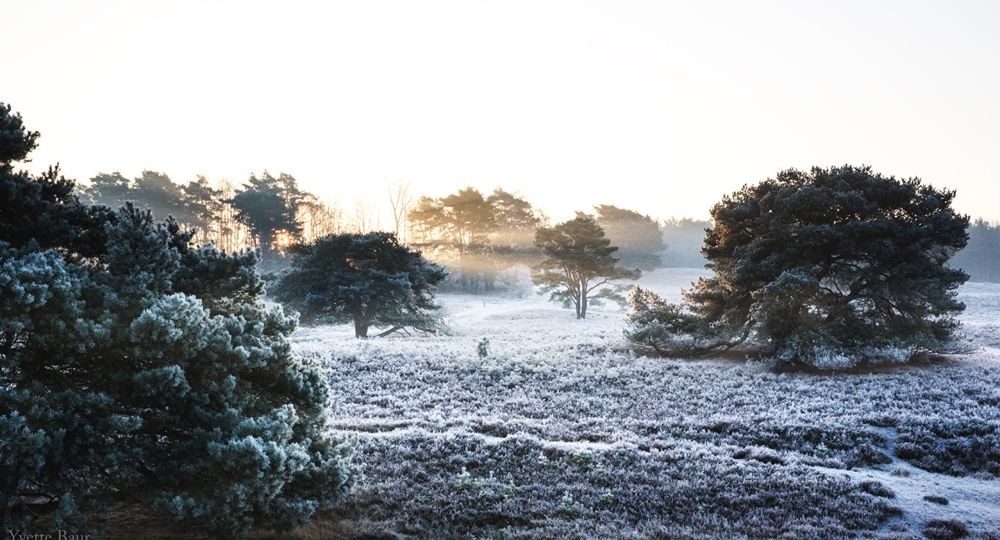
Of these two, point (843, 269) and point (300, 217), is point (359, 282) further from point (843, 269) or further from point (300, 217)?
point (300, 217)

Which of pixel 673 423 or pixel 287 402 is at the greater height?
pixel 287 402

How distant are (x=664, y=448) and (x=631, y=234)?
277 ft

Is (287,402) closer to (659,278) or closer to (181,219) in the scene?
(181,219)

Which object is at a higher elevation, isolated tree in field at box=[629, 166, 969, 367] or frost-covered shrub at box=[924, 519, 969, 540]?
isolated tree in field at box=[629, 166, 969, 367]

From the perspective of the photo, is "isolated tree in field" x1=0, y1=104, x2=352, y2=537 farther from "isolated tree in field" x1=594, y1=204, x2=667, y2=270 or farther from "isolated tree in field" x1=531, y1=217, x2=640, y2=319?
"isolated tree in field" x1=594, y1=204, x2=667, y2=270

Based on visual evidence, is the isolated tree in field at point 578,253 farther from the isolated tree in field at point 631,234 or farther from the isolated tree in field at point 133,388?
the isolated tree in field at point 133,388

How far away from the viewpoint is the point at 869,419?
15.1 meters

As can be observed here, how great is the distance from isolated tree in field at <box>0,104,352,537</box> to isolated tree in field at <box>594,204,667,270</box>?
8487cm

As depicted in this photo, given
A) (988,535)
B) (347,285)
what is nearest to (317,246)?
(347,285)

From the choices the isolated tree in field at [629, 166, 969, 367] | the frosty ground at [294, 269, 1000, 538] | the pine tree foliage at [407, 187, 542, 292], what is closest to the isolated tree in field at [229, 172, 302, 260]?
the pine tree foliage at [407, 187, 542, 292]

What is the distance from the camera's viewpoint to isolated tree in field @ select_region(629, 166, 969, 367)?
22984 millimetres

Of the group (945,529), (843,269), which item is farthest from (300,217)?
(945,529)

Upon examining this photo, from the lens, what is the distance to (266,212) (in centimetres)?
6894

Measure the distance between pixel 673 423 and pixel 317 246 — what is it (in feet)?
85.1
